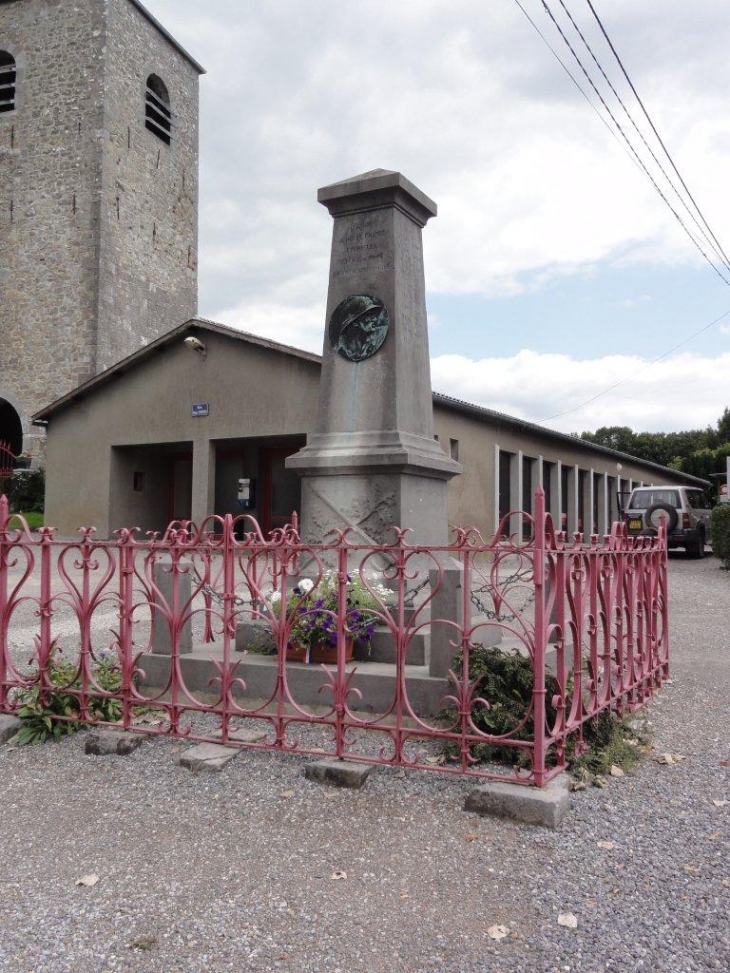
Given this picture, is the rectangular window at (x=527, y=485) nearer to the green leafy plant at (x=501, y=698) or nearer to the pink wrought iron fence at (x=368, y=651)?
the pink wrought iron fence at (x=368, y=651)

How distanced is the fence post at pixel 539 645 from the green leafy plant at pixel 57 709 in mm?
2472

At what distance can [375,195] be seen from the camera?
6516 millimetres

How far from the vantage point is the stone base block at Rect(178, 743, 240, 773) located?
4.01 m

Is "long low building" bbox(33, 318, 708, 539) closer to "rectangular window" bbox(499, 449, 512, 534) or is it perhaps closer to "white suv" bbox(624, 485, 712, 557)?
"rectangular window" bbox(499, 449, 512, 534)

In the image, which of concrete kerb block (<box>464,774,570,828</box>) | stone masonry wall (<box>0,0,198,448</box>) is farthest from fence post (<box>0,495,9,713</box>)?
stone masonry wall (<box>0,0,198,448</box>)

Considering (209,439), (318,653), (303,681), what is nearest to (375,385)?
(318,653)

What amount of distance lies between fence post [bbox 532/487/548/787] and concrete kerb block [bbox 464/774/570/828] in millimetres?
89

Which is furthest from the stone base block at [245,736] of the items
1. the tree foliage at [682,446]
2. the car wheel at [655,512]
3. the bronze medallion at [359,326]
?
the tree foliage at [682,446]

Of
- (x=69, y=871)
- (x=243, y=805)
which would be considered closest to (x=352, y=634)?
(x=243, y=805)

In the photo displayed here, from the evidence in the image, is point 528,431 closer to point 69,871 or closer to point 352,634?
point 352,634

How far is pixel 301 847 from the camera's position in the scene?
10.4ft

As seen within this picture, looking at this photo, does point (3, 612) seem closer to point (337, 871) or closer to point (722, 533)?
point (337, 871)

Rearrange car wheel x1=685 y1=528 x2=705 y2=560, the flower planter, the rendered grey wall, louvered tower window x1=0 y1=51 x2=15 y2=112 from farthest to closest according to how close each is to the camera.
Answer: louvered tower window x1=0 y1=51 x2=15 y2=112 < car wheel x1=685 y1=528 x2=705 y2=560 < the rendered grey wall < the flower planter

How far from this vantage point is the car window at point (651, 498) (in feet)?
64.8
